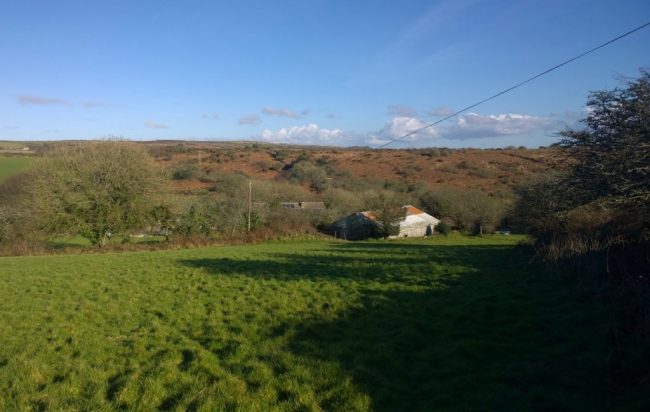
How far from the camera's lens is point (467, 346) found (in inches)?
272

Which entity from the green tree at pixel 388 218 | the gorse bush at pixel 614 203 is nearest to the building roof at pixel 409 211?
the green tree at pixel 388 218

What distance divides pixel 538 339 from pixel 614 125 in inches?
291

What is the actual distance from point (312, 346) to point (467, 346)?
7.44 ft

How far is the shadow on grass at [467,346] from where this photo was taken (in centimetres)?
521

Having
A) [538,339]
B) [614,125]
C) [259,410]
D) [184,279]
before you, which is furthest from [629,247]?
[184,279]

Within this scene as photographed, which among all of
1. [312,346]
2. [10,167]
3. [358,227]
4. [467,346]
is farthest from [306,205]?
[467,346]

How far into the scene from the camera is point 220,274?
1566 centimetres

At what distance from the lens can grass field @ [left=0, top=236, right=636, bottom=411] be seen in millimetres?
5301

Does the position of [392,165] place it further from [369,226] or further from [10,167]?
[10,167]

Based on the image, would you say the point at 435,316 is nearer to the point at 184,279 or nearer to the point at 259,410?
the point at 259,410

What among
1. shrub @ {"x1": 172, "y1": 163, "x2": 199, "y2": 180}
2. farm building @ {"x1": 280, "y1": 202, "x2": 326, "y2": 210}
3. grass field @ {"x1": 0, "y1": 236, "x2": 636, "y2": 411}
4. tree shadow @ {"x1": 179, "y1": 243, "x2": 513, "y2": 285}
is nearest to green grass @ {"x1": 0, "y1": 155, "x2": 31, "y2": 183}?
shrub @ {"x1": 172, "y1": 163, "x2": 199, "y2": 180}

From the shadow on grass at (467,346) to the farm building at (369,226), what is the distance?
35168mm

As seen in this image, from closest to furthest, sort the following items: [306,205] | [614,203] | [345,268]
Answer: [614,203] → [345,268] → [306,205]

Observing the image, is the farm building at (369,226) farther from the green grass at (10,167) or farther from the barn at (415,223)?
the green grass at (10,167)
